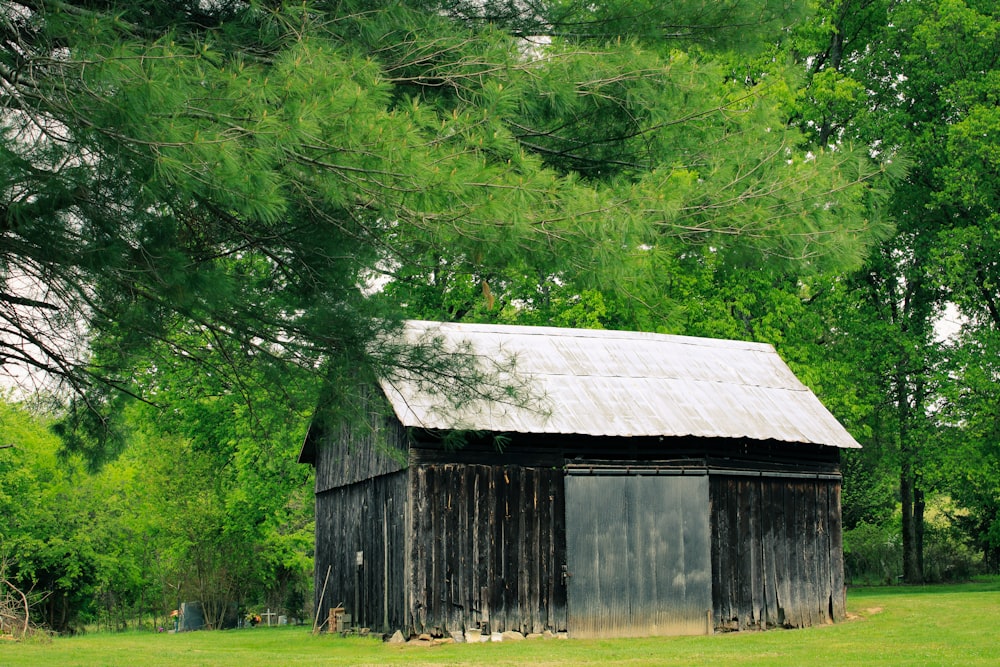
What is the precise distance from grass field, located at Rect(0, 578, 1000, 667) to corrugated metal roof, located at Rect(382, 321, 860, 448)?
3179 mm

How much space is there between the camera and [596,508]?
17359 mm

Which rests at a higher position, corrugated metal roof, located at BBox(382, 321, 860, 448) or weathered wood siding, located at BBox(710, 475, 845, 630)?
corrugated metal roof, located at BBox(382, 321, 860, 448)

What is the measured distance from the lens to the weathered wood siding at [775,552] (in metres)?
18.0

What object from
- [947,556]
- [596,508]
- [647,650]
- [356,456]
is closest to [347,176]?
[647,650]

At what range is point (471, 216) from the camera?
306 inches

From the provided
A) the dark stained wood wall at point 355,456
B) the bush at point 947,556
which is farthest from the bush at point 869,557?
the dark stained wood wall at point 355,456

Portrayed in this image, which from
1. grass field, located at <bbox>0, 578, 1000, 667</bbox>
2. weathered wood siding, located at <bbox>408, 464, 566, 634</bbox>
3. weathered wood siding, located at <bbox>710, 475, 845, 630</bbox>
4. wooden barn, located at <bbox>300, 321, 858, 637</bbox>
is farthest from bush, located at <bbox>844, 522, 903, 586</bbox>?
weathered wood siding, located at <bbox>408, 464, 566, 634</bbox>

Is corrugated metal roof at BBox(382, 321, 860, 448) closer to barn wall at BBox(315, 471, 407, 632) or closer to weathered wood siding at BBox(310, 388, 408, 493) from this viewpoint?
weathered wood siding at BBox(310, 388, 408, 493)

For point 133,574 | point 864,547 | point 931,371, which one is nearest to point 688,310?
point 931,371

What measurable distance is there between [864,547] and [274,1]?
111 feet

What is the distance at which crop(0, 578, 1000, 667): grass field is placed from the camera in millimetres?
13461

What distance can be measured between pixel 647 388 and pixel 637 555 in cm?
302

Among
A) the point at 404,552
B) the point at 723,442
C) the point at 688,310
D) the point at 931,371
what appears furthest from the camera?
the point at 931,371

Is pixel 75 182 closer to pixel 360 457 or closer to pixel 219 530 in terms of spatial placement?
pixel 360 457
